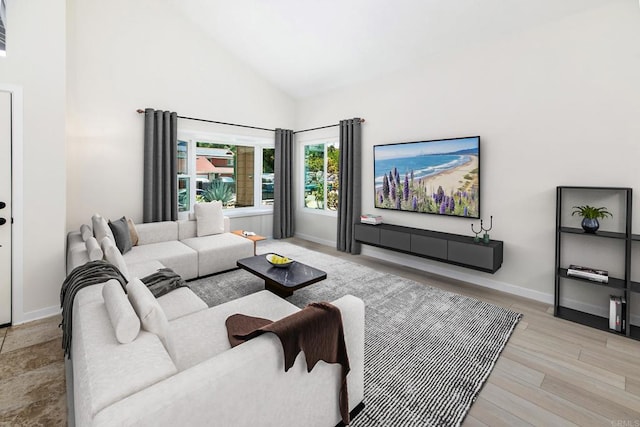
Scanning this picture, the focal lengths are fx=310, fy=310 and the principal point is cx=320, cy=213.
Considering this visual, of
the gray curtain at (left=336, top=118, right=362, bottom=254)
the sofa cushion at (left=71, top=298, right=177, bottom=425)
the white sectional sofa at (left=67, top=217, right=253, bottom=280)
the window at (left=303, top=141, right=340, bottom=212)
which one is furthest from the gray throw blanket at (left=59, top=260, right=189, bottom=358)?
the window at (left=303, top=141, right=340, bottom=212)

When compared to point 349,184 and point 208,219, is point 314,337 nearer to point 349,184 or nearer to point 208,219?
point 208,219

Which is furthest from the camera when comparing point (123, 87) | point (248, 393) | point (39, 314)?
point (123, 87)

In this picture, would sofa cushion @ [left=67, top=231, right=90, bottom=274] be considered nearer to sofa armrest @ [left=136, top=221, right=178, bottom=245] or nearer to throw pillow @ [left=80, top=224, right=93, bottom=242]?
throw pillow @ [left=80, top=224, right=93, bottom=242]

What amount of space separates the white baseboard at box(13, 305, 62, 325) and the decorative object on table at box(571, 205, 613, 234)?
4.90 meters

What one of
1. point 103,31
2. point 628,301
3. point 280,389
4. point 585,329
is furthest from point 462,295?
point 103,31

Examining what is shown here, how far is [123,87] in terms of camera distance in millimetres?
4129

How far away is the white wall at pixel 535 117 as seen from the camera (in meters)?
2.77

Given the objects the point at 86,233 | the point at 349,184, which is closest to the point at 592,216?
the point at 349,184

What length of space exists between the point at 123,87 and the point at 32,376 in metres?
3.54

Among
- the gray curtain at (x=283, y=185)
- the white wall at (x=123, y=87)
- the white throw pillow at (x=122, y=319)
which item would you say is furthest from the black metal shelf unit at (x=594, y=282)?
the white wall at (x=123, y=87)

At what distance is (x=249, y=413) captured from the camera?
1142mm

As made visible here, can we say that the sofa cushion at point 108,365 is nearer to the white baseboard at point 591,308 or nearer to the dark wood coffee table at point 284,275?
the dark wood coffee table at point 284,275

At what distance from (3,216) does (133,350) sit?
7.96ft

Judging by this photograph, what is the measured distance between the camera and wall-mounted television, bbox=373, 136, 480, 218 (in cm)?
369
